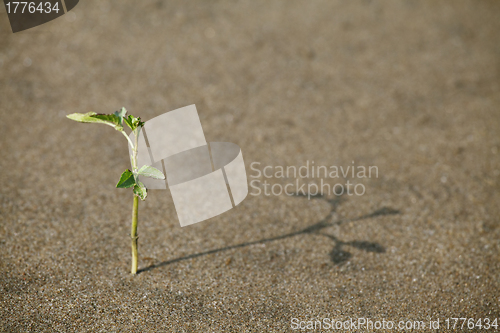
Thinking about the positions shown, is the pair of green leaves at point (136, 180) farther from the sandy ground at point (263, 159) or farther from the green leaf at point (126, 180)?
the sandy ground at point (263, 159)

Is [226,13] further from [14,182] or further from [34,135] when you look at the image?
[14,182]

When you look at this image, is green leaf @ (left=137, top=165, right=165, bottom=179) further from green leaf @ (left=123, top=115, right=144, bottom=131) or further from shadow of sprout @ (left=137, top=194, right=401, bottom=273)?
shadow of sprout @ (left=137, top=194, right=401, bottom=273)

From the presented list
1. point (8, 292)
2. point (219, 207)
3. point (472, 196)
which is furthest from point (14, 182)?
point (472, 196)

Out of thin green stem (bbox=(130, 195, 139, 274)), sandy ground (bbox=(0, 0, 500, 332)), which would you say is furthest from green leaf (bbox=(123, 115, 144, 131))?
sandy ground (bbox=(0, 0, 500, 332))

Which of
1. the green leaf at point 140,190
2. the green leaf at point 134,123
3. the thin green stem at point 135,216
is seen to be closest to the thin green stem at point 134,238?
the thin green stem at point 135,216

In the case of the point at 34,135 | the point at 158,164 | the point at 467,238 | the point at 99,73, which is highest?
the point at 99,73

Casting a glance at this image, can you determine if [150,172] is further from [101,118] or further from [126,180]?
[101,118]

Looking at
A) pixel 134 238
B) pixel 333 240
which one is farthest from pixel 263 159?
pixel 134 238
